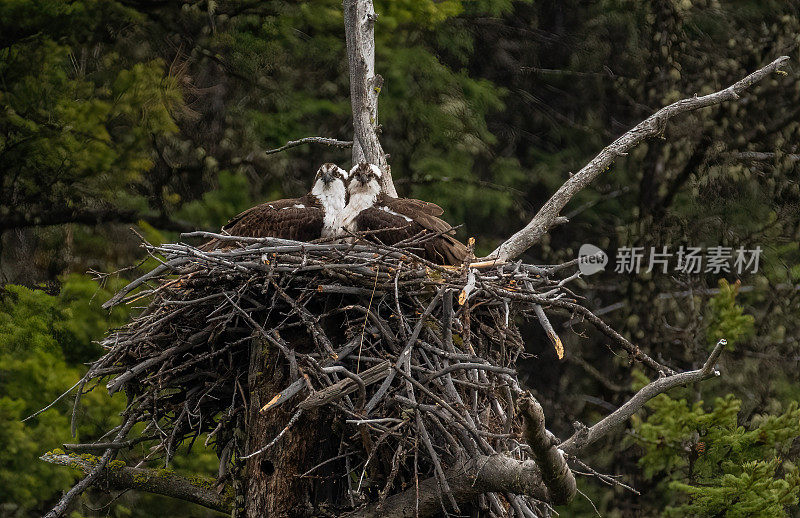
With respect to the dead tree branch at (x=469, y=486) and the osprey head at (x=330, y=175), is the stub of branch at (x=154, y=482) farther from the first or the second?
the osprey head at (x=330, y=175)

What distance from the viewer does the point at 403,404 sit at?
165 inches

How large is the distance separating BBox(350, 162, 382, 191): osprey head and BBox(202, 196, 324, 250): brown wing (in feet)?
0.93

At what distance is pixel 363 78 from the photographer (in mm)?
6496

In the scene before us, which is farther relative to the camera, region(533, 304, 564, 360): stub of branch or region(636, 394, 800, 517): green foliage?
region(636, 394, 800, 517): green foliage

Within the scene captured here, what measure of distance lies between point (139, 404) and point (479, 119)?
6.42 metres

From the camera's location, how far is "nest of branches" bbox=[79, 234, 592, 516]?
13.9 feet

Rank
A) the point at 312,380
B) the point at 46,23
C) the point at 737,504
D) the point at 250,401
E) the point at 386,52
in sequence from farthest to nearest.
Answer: the point at 386,52 < the point at 46,23 < the point at 737,504 < the point at 250,401 < the point at 312,380

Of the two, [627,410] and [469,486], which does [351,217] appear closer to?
[469,486]

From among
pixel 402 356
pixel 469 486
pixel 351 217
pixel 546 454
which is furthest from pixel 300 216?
pixel 546 454

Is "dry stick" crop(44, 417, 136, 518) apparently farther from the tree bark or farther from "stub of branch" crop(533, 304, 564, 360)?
"stub of branch" crop(533, 304, 564, 360)

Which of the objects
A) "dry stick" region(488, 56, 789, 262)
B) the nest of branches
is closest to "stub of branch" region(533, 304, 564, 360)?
the nest of branches

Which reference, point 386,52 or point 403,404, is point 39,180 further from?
point 403,404

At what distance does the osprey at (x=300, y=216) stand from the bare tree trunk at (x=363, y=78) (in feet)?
1.44

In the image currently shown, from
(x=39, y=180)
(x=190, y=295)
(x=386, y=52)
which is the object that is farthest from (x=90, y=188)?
(x=190, y=295)
